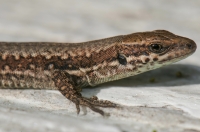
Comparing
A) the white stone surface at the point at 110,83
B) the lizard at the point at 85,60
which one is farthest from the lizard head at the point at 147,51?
the white stone surface at the point at 110,83

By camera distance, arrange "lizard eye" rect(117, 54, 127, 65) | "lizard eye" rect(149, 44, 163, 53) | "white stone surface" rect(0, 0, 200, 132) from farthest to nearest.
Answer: "lizard eye" rect(117, 54, 127, 65), "lizard eye" rect(149, 44, 163, 53), "white stone surface" rect(0, 0, 200, 132)

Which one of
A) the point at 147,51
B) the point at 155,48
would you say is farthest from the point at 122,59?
the point at 155,48

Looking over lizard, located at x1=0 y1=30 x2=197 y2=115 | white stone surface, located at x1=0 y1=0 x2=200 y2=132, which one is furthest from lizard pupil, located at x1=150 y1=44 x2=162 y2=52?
white stone surface, located at x1=0 y1=0 x2=200 y2=132

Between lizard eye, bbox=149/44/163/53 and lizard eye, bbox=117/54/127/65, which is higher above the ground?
lizard eye, bbox=149/44/163/53

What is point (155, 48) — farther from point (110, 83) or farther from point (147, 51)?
point (110, 83)

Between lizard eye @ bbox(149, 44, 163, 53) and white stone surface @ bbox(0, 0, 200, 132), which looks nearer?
white stone surface @ bbox(0, 0, 200, 132)

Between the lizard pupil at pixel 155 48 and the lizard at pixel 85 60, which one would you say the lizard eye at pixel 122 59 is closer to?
the lizard at pixel 85 60

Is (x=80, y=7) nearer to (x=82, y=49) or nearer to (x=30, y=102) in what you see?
(x=82, y=49)

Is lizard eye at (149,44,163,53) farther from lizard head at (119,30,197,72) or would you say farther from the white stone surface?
the white stone surface

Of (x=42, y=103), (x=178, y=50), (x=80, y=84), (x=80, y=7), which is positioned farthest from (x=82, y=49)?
(x=80, y=7)
